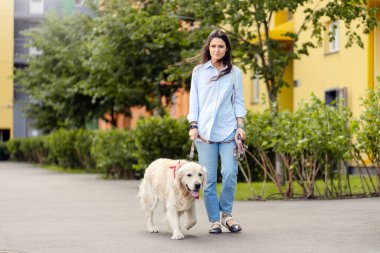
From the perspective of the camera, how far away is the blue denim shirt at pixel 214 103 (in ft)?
29.5

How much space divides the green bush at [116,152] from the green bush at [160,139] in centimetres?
160

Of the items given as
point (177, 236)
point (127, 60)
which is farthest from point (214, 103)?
point (127, 60)

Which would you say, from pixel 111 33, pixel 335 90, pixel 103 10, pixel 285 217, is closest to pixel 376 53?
pixel 335 90

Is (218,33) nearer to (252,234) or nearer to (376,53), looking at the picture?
(252,234)

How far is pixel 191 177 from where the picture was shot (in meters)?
8.46

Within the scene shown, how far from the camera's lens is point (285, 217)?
1084cm

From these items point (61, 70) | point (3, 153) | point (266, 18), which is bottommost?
point (3, 153)

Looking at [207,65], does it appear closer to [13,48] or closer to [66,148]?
[66,148]

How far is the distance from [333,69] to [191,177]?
18969mm

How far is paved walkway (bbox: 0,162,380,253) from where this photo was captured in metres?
8.02

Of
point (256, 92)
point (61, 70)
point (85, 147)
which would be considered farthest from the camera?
point (61, 70)

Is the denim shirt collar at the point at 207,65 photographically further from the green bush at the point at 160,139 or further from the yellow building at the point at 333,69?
the yellow building at the point at 333,69

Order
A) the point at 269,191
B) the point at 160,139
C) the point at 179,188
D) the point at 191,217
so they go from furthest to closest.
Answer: the point at 160,139, the point at 269,191, the point at 191,217, the point at 179,188

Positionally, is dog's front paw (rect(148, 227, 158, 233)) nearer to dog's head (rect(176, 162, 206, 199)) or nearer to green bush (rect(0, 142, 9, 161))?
dog's head (rect(176, 162, 206, 199))
